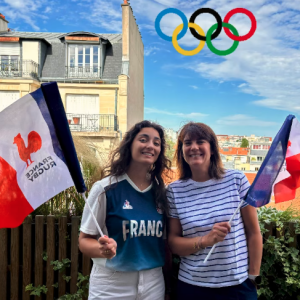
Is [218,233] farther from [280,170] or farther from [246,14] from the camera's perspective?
[246,14]

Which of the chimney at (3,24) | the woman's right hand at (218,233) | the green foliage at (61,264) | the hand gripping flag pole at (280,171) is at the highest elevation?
the chimney at (3,24)

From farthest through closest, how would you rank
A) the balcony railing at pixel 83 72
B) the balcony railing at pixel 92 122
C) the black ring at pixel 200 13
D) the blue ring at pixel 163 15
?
the balcony railing at pixel 83 72 → the balcony railing at pixel 92 122 → the black ring at pixel 200 13 → the blue ring at pixel 163 15

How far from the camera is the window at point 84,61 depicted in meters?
17.8

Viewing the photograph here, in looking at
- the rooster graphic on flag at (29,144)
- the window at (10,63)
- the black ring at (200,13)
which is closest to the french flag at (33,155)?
the rooster graphic on flag at (29,144)

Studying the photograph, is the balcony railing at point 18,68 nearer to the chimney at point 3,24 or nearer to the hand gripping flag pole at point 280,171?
the chimney at point 3,24

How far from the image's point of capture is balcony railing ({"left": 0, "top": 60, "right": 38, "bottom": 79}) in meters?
17.6

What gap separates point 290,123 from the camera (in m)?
1.77

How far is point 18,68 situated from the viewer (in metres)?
17.8

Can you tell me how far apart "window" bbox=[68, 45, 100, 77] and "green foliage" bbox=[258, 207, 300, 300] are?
16573 mm

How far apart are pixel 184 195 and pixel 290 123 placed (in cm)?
71

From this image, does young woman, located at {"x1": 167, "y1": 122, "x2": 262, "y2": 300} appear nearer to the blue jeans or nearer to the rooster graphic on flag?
the blue jeans

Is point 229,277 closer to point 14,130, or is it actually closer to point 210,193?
point 210,193

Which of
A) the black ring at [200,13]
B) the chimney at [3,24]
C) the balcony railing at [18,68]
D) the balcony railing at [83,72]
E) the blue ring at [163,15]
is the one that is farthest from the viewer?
the chimney at [3,24]

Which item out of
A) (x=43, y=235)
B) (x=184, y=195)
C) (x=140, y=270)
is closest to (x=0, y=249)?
(x=43, y=235)
